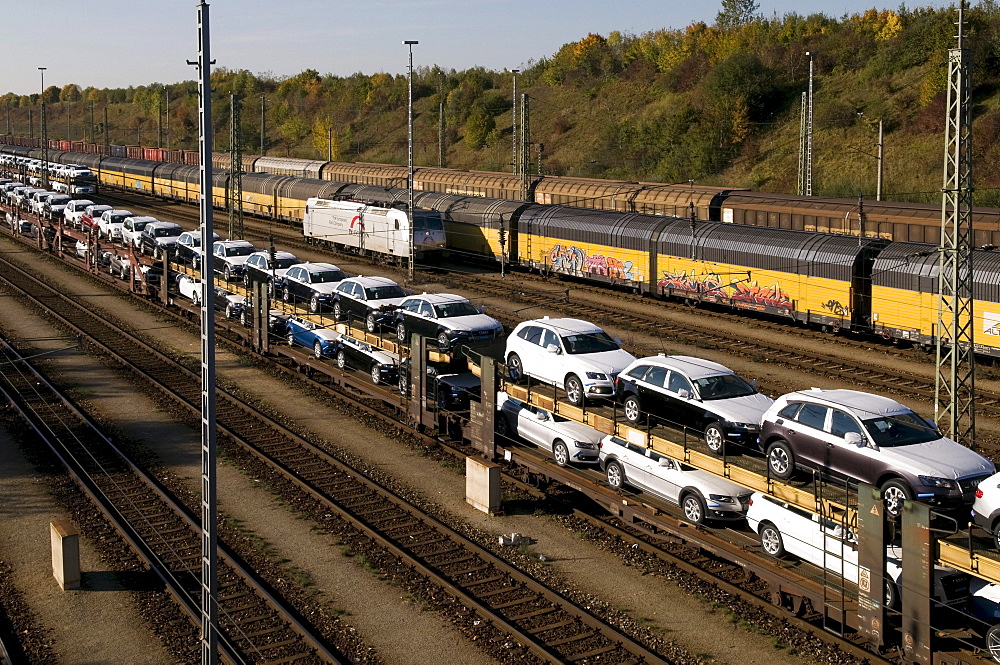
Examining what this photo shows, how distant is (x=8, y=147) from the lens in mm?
130125

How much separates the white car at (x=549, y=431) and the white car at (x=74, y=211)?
42.7 meters

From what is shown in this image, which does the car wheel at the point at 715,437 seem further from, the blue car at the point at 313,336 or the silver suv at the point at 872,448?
the blue car at the point at 313,336

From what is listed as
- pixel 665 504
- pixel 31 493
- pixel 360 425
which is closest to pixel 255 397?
pixel 360 425

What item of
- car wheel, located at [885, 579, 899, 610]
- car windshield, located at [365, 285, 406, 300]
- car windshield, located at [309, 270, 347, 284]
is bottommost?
car wheel, located at [885, 579, 899, 610]

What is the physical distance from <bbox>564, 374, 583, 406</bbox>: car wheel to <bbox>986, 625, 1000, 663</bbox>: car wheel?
9.50m

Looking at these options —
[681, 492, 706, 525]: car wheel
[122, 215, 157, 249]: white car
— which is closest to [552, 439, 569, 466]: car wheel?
[681, 492, 706, 525]: car wheel

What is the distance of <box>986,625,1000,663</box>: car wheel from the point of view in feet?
40.8

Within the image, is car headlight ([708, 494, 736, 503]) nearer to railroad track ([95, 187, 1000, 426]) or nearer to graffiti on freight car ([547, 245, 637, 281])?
railroad track ([95, 187, 1000, 426])

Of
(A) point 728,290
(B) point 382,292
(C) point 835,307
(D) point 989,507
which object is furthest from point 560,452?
(A) point 728,290

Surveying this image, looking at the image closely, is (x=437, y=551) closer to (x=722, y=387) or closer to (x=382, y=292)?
(x=722, y=387)

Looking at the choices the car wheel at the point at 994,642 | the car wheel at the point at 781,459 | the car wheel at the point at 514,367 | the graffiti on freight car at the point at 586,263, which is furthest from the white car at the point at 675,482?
the graffiti on freight car at the point at 586,263

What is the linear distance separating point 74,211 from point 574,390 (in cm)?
4500

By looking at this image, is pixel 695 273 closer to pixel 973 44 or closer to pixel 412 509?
pixel 412 509

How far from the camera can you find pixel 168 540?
704 inches
